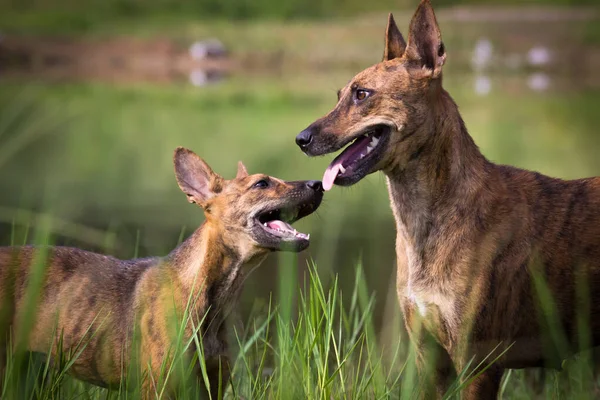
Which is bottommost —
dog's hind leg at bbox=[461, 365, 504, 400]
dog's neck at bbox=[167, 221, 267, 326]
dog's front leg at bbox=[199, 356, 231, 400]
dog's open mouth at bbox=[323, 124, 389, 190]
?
dog's front leg at bbox=[199, 356, 231, 400]

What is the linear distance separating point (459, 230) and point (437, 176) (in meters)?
0.32

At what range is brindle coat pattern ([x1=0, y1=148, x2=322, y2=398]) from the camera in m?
6.00

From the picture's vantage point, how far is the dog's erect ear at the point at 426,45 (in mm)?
5848

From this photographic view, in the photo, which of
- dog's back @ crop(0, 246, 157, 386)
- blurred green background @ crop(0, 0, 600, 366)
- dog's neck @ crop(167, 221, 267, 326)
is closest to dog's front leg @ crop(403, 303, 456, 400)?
blurred green background @ crop(0, 0, 600, 366)

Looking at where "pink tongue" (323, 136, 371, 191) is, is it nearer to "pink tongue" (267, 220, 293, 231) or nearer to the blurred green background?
the blurred green background

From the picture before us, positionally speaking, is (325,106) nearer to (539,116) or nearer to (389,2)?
(539,116)

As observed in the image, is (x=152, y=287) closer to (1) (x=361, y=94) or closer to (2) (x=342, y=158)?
(2) (x=342, y=158)

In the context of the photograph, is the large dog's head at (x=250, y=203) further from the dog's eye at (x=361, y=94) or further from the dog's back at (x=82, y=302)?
the dog's eye at (x=361, y=94)

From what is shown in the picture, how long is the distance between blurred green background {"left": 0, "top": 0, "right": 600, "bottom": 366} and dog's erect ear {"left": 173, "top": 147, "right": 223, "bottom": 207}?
1.58 feet

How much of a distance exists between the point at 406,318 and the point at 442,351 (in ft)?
0.88

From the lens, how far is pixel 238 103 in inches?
1930

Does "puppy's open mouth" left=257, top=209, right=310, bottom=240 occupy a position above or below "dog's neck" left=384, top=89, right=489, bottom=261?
below

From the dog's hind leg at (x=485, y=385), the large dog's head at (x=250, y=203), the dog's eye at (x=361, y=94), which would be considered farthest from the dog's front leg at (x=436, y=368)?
the dog's eye at (x=361, y=94)

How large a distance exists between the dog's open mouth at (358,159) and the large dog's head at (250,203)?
1.64 ft
